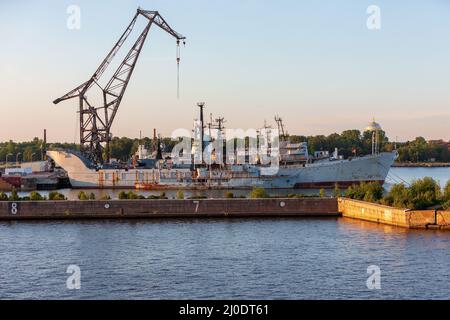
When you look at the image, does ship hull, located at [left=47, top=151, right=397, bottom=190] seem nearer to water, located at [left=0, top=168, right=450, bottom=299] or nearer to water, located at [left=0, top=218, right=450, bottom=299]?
water, located at [left=0, top=168, right=450, bottom=299]

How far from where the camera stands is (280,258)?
84.9 ft

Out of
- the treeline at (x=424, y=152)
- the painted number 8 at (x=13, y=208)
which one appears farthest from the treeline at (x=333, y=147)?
the painted number 8 at (x=13, y=208)

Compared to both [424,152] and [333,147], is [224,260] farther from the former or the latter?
[424,152]

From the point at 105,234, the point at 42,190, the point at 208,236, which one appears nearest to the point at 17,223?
the point at 105,234

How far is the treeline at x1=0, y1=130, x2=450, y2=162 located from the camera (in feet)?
432

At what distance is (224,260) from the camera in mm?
25750

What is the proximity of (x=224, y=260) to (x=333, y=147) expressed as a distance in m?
117

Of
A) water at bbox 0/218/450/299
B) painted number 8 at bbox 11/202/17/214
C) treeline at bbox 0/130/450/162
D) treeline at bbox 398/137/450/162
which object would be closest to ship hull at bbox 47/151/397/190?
painted number 8 at bbox 11/202/17/214

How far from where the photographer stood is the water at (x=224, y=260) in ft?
69.8

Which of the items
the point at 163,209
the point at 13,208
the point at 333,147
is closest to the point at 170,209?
the point at 163,209

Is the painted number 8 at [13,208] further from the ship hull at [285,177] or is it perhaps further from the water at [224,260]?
the ship hull at [285,177]

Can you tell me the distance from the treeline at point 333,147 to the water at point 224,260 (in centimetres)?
9249
